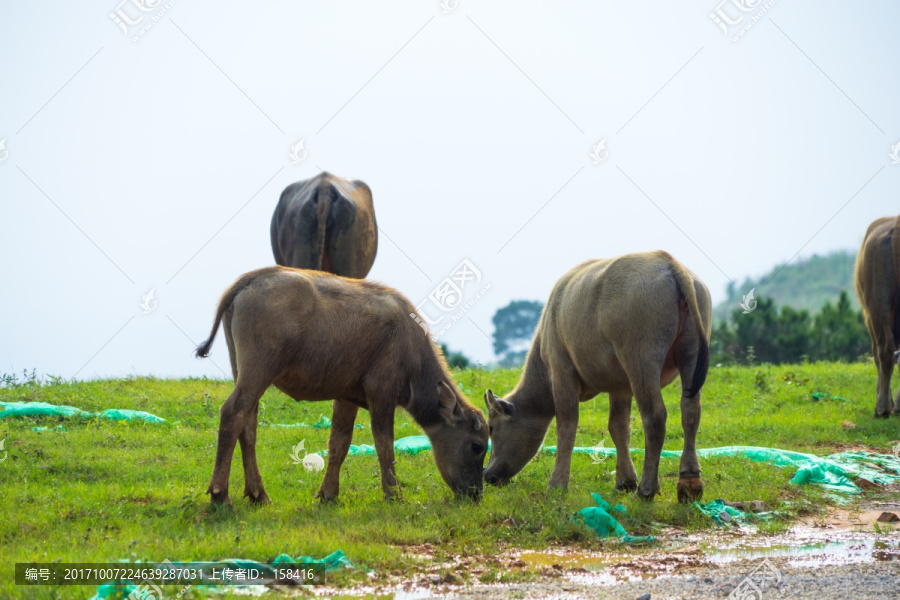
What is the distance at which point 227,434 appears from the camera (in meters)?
6.87

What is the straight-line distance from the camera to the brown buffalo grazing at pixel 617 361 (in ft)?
24.3

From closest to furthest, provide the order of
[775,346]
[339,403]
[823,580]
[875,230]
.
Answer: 1. [823,580]
2. [339,403]
3. [875,230]
4. [775,346]

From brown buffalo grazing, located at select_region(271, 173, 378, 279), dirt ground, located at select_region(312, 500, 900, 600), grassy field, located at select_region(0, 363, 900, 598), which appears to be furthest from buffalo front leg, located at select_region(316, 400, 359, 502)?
brown buffalo grazing, located at select_region(271, 173, 378, 279)

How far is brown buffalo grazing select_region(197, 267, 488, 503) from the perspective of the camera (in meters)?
7.12

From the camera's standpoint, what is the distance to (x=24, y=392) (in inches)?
466

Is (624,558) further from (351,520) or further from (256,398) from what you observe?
(256,398)

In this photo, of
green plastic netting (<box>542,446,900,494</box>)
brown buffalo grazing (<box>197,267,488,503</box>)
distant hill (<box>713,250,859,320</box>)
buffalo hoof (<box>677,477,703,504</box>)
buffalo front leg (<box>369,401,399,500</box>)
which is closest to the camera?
brown buffalo grazing (<box>197,267,488,503</box>)

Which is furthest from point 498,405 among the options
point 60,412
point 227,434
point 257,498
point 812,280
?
point 812,280

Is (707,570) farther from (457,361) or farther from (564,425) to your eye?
→ (457,361)

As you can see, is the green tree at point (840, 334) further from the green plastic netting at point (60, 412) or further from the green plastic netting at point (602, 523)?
the green plastic netting at point (602, 523)

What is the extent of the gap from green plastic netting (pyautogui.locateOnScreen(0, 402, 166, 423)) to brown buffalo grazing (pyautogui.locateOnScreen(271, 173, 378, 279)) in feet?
9.29

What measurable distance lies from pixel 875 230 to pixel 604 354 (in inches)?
299

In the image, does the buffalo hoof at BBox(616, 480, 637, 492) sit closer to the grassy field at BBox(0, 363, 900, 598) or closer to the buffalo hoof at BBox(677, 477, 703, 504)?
the grassy field at BBox(0, 363, 900, 598)

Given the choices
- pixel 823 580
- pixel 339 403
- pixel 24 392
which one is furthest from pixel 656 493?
pixel 24 392
